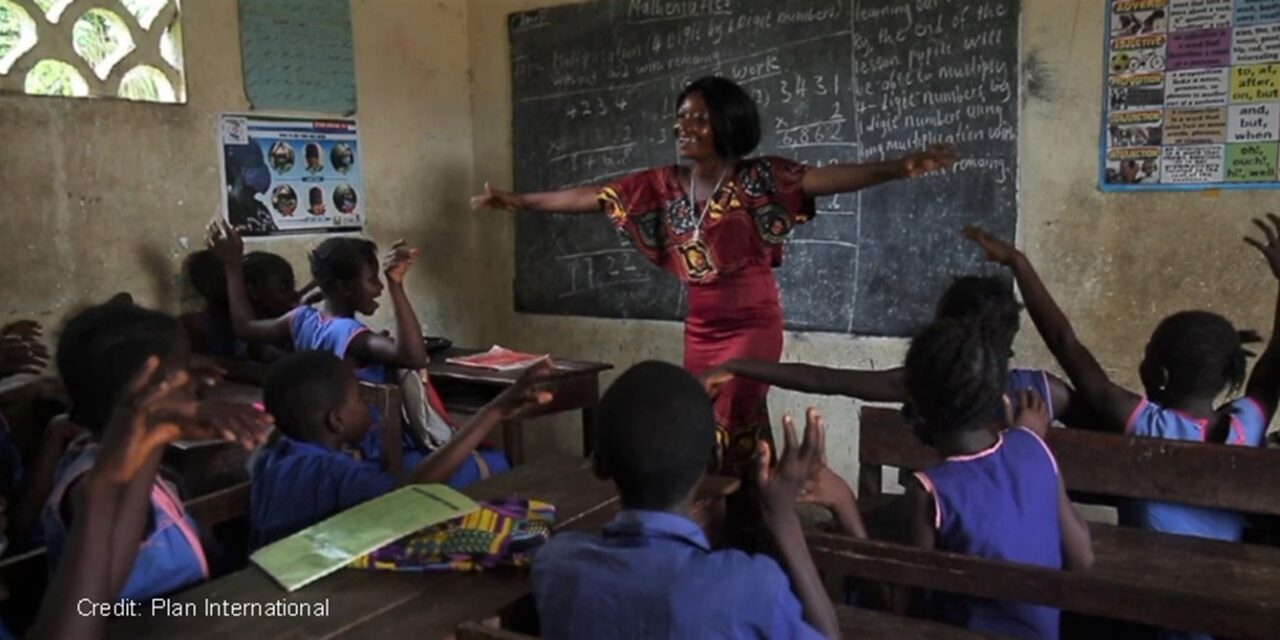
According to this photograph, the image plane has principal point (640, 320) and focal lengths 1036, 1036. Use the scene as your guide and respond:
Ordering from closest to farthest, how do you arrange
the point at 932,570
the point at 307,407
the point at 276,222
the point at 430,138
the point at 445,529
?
the point at 932,570 < the point at 445,529 < the point at 307,407 < the point at 276,222 < the point at 430,138

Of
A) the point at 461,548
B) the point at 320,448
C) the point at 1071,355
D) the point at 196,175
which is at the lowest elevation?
the point at 461,548

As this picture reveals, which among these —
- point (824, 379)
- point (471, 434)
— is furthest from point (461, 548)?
point (824, 379)

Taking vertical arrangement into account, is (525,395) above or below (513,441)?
above

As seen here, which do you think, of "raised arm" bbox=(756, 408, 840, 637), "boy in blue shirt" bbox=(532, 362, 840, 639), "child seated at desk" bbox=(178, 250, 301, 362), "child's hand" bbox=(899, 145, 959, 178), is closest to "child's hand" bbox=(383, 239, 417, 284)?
"child seated at desk" bbox=(178, 250, 301, 362)

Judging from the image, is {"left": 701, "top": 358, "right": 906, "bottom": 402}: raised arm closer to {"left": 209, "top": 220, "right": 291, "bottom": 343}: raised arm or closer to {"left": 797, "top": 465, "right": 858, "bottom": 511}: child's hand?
{"left": 797, "top": 465, "right": 858, "bottom": 511}: child's hand

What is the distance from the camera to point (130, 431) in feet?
4.26

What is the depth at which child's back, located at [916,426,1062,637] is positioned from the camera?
1598 mm

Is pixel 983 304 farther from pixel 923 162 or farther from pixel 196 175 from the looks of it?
pixel 196 175

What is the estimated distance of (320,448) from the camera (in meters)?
1.94

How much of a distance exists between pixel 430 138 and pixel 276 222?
38.8 inches

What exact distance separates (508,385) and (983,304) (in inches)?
67.9

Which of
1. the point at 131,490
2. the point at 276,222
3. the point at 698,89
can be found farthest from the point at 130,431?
the point at 276,222

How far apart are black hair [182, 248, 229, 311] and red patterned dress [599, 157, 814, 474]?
5.68 ft

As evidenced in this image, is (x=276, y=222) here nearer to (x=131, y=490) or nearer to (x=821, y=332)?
(x=821, y=332)
